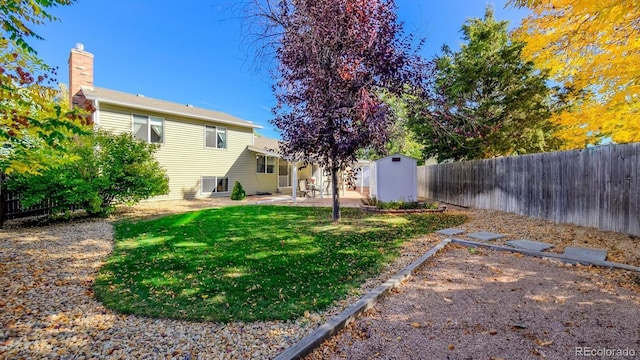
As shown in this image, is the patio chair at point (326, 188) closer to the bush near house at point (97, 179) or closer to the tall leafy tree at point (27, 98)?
the bush near house at point (97, 179)

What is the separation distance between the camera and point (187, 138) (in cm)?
1484

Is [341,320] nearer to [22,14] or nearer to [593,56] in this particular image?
[22,14]

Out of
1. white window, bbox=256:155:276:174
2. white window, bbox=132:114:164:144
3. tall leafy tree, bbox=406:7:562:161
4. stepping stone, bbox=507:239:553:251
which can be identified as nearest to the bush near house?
white window, bbox=132:114:164:144

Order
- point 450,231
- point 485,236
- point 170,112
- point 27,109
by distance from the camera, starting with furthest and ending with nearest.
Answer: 1. point 170,112
2. point 450,231
3. point 485,236
4. point 27,109

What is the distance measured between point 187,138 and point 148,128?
71.7 inches

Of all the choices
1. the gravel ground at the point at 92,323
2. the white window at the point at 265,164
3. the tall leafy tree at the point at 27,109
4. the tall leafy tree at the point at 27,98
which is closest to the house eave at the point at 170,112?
the white window at the point at 265,164

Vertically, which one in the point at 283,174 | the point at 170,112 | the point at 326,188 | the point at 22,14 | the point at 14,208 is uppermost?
the point at 170,112

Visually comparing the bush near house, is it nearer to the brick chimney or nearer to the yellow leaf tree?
the brick chimney

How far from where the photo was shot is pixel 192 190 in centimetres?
1506

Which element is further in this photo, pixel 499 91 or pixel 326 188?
pixel 326 188

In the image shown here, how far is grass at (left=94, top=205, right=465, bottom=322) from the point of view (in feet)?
10.3

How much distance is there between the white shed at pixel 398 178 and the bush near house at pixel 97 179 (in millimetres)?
8126

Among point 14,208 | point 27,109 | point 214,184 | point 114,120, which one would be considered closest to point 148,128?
point 114,120

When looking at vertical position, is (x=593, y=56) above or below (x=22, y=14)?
above
